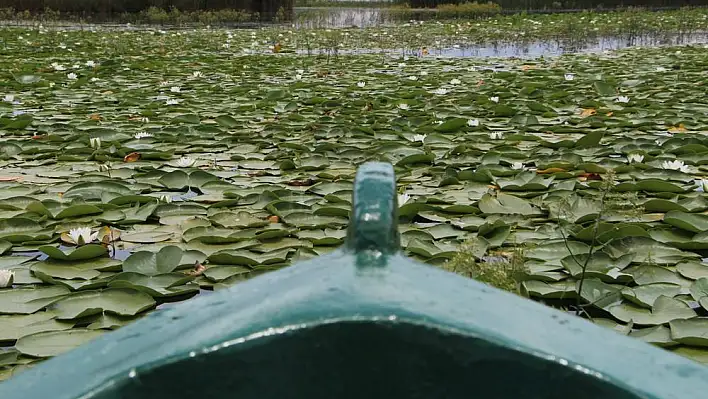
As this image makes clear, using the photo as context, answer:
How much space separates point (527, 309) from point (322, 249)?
155 centimetres

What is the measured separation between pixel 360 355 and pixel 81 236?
1.79 metres

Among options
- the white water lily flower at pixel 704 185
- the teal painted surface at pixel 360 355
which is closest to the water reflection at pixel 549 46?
the white water lily flower at pixel 704 185

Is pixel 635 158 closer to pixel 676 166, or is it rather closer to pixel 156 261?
pixel 676 166

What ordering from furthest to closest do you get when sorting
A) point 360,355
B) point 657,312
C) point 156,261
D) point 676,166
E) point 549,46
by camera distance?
point 549,46, point 676,166, point 156,261, point 657,312, point 360,355

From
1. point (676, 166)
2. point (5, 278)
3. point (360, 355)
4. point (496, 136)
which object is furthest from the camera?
point (496, 136)

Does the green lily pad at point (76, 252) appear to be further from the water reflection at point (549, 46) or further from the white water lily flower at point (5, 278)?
the water reflection at point (549, 46)

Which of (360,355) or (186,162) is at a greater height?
(360,355)

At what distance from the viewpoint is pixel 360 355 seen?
44cm

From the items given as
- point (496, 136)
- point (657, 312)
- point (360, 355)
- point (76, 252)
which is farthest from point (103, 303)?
point (496, 136)

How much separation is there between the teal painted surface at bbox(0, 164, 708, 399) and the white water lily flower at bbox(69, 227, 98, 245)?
5.36 feet

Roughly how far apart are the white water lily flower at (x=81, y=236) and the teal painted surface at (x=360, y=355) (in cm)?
163

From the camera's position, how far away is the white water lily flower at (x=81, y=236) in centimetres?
206

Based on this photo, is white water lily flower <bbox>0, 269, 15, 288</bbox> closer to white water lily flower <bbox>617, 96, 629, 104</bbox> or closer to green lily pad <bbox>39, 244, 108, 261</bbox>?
green lily pad <bbox>39, 244, 108, 261</bbox>

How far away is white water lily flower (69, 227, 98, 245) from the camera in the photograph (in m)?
2.06
